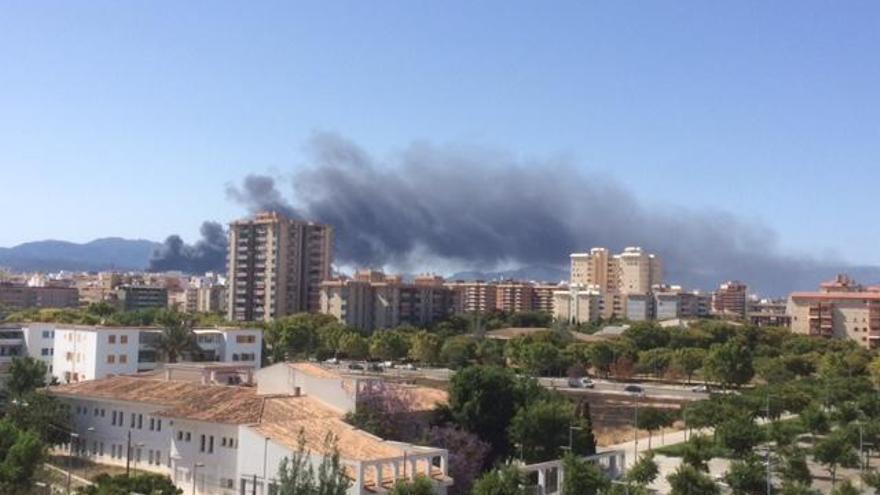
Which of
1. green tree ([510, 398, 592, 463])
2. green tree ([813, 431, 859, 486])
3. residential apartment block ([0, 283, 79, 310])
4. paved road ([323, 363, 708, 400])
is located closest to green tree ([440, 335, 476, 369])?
paved road ([323, 363, 708, 400])

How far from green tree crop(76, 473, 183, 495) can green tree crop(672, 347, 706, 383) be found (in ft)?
148

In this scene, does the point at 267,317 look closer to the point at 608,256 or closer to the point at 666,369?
the point at 666,369

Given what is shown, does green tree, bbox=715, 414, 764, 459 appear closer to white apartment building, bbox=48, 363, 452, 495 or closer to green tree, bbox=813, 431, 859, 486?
green tree, bbox=813, 431, 859, 486

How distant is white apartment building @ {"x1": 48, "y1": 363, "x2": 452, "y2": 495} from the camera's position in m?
27.0

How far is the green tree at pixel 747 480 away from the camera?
28.6 metres

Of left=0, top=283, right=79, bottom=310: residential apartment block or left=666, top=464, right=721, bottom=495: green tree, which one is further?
left=0, top=283, right=79, bottom=310: residential apartment block

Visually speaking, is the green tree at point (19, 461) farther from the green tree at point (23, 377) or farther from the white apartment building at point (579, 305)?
the white apartment building at point (579, 305)

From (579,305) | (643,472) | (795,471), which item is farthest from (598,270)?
(643,472)

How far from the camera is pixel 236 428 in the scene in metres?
29.1

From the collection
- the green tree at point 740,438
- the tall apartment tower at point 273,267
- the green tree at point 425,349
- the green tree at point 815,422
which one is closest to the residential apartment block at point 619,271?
the tall apartment tower at point 273,267

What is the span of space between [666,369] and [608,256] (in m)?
96.6

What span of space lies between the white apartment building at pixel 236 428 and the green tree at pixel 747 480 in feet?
26.8

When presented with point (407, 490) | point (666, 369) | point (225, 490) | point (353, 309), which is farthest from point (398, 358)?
point (407, 490)

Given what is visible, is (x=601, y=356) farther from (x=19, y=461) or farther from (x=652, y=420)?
(x=19, y=461)
